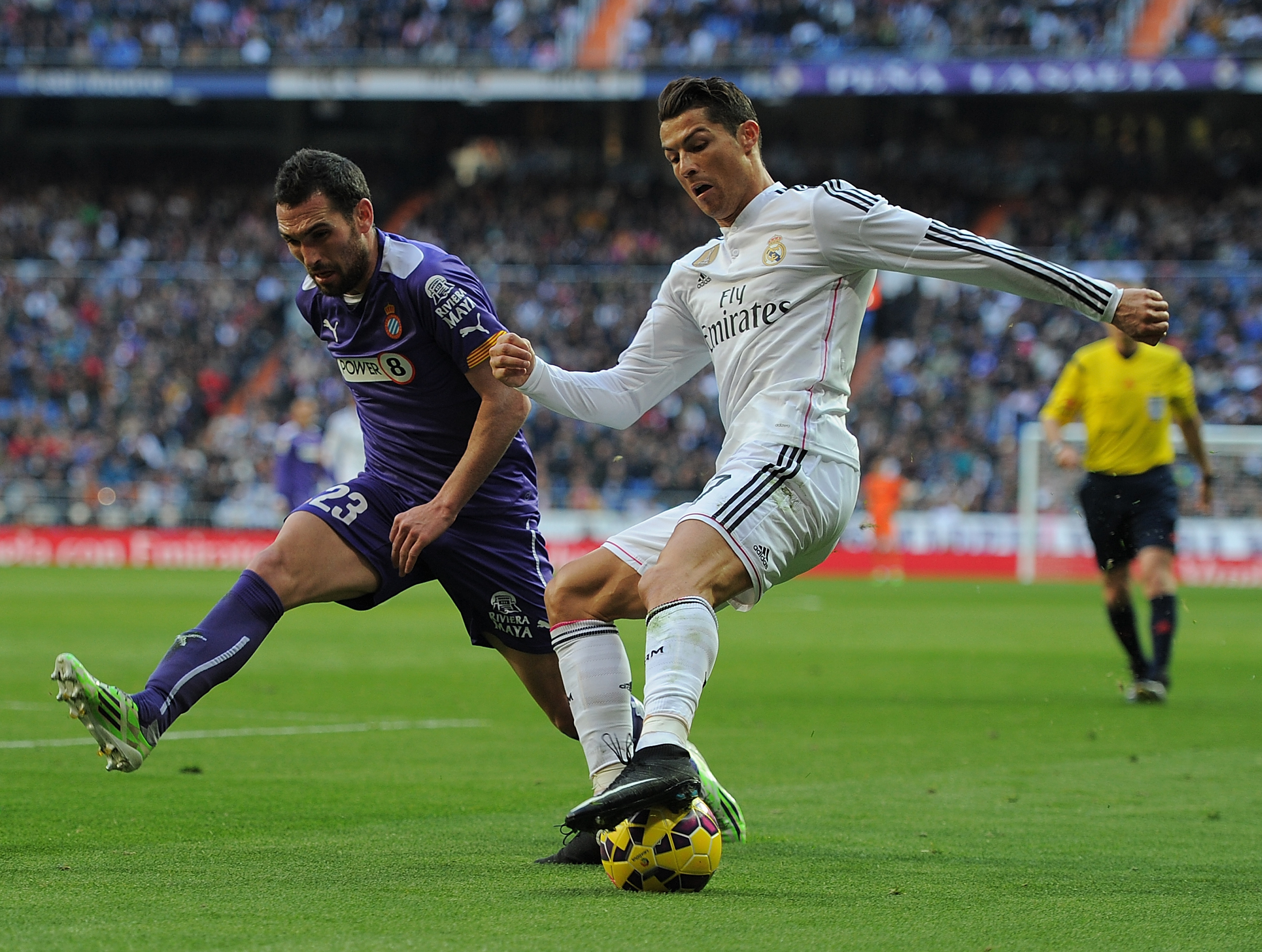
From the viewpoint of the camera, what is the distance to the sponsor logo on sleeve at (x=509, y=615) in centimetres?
523

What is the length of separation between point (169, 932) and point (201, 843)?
146cm

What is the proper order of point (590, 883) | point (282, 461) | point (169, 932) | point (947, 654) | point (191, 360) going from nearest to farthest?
point (169, 932), point (590, 883), point (947, 654), point (282, 461), point (191, 360)

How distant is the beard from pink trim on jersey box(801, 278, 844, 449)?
1.51m

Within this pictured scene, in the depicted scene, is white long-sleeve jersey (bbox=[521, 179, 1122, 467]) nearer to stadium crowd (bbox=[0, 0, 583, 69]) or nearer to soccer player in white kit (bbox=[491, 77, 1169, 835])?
soccer player in white kit (bbox=[491, 77, 1169, 835])

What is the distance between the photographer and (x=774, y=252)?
15.4 feet

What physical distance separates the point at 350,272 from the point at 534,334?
2827 centimetres

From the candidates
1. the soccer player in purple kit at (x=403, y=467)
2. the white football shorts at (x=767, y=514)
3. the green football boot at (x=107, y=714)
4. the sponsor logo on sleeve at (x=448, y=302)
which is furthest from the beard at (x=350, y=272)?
the green football boot at (x=107, y=714)

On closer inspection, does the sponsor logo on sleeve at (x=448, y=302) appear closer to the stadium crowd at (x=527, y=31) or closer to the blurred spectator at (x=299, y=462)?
the blurred spectator at (x=299, y=462)

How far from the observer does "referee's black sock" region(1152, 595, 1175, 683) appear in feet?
33.2

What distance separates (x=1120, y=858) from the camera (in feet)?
15.7

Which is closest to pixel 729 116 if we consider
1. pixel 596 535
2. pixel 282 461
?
pixel 282 461

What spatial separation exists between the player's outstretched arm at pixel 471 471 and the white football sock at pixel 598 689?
1.85 ft

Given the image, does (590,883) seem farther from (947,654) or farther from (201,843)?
(947,654)

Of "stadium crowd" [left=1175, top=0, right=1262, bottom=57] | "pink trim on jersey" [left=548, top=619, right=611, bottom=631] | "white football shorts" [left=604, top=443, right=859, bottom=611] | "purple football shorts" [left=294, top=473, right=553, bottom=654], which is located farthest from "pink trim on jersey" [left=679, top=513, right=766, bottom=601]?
"stadium crowd" [left=1175, top=0, right=1262, bottom=57]
